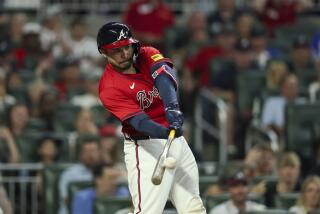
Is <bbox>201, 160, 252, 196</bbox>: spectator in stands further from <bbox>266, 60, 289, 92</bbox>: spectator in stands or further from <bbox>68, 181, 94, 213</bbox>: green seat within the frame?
<bbox>266, 60, 289, 92</bbox>: spectator in stands

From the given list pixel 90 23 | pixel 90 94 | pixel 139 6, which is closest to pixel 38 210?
pixel 90 94

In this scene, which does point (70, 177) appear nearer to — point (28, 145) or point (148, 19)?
point (28, 145)

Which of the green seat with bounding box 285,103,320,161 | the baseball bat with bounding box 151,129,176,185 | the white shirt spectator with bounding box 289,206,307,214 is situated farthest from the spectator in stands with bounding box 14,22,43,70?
the baseball bat with bounding box 151,129,176,185

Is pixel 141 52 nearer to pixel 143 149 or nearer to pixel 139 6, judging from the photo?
pixel 143 149

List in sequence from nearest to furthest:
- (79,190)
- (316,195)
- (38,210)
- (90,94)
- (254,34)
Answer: (316,195)
(79,190)
(38,210)
(90,94)
(254,34)

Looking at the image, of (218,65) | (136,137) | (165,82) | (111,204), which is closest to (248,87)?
(218,65)

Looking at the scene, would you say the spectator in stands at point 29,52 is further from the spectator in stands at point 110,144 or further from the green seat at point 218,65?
the spectator in stands at point 110,144

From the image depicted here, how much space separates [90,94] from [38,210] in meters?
2.18

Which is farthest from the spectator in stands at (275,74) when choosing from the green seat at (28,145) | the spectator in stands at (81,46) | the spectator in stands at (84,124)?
the green seat at (28,145)

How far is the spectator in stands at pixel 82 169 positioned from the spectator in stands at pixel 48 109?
153cm

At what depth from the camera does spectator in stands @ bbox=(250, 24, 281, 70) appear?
15085mm

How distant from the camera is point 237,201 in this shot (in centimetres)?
1011

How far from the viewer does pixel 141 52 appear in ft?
25.0

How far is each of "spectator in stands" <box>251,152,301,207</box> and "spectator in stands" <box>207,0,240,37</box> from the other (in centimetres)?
499
